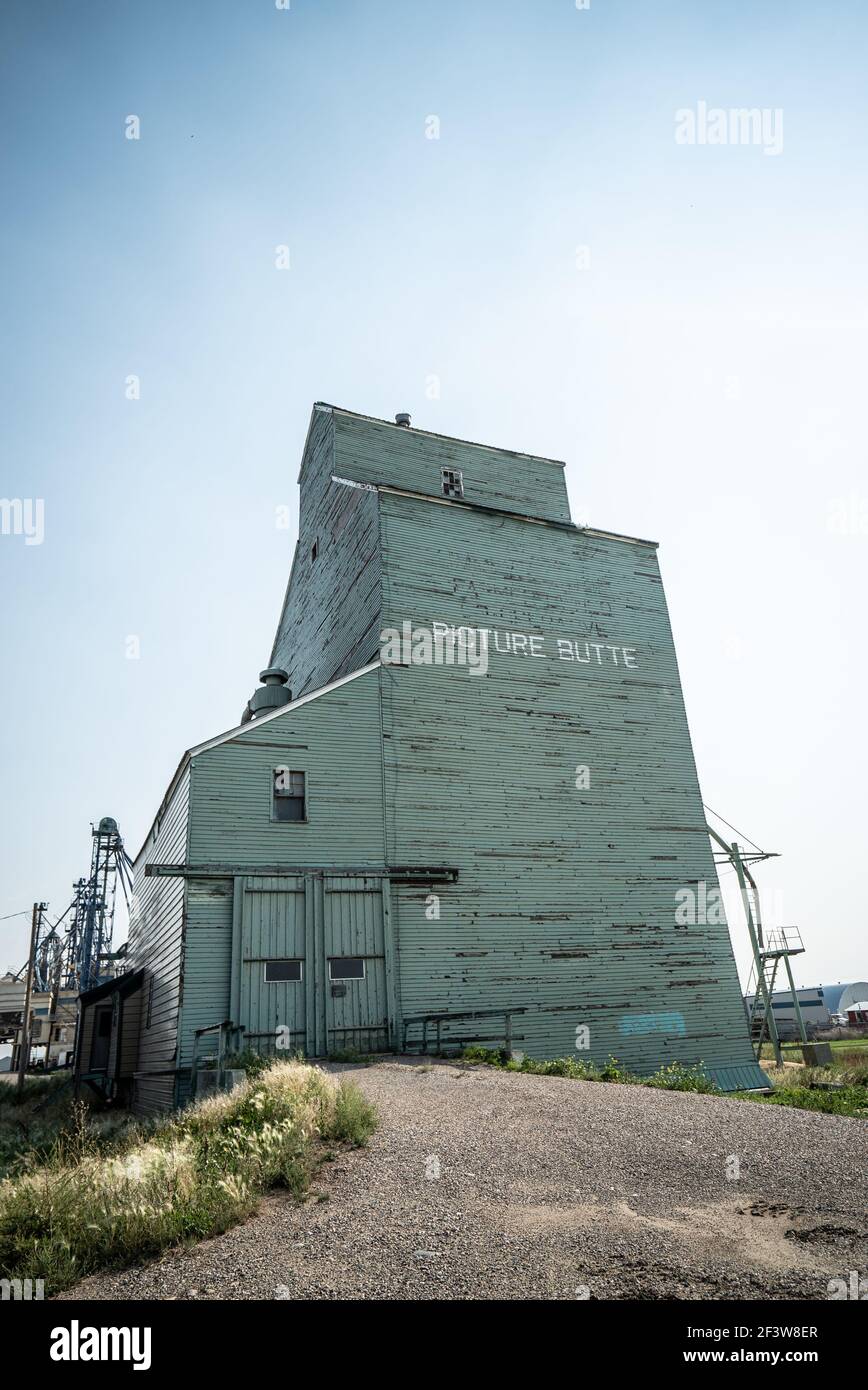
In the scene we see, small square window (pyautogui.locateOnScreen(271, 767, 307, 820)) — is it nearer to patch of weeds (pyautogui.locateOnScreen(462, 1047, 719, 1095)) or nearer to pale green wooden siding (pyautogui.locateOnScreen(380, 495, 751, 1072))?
pale green wooden siding (pyautogui.locateOnScreen(380, 495, 751, 1072))

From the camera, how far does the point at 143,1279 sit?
5637 millimetres

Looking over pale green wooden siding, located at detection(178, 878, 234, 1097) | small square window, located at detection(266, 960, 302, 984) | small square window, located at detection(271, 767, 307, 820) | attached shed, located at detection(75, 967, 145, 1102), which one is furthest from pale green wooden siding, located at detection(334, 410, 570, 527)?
attached shed, located at detection(75, 967, 145, 1102)

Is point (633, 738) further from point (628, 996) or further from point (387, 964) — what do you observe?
point (387, 964)

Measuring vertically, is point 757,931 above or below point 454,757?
below

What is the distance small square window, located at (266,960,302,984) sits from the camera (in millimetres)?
15699

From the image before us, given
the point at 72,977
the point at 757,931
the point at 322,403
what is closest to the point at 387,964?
the point at 757,931

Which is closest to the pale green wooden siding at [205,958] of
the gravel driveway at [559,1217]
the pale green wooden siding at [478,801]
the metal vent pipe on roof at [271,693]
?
the pale green wooden siding at [478,801]

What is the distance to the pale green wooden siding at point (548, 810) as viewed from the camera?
1795 centimetres

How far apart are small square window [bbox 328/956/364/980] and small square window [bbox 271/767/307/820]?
3.01 m

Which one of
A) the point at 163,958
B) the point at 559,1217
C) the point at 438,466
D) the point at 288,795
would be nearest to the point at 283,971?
the point at 163,958

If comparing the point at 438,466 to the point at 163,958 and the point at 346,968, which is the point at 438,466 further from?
the point at 163,958

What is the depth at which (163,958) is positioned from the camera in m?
17.5

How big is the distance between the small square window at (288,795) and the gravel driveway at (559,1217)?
857 cm
